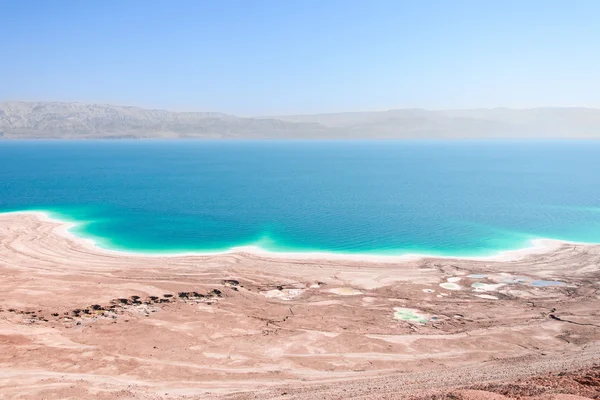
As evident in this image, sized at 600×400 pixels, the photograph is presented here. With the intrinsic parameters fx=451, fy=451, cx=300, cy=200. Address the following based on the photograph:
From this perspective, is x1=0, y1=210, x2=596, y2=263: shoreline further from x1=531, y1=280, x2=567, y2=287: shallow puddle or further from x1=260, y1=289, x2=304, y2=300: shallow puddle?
x1=260, y1=289, x2=304, y2=300: shallow puddle

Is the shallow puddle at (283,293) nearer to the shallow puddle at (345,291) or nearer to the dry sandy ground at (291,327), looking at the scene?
the dry sandy ground at (291,327)

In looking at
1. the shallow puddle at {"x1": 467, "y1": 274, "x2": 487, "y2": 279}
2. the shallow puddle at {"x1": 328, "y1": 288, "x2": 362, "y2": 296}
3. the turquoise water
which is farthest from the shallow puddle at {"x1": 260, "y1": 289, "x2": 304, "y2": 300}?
the shallow puddle at {"x1": 467, "y1": 274, "x2": 487, "y2": 279}

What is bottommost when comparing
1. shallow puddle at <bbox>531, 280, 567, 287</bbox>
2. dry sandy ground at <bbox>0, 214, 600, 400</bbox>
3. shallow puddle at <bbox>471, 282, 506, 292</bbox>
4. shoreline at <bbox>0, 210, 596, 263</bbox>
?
dry sandy ground at <bbox>0, 214, 600, 400</bbox>

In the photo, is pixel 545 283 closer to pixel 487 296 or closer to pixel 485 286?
pixel 485 286

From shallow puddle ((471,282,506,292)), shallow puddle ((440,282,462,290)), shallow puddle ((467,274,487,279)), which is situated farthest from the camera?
shallow puddle ((467,274,487,279))

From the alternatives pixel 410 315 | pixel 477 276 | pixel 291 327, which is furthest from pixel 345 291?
pixel 477 276

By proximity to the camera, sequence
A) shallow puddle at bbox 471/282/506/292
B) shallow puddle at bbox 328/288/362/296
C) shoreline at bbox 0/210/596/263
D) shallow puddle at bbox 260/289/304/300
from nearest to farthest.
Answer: shallow puddle at bbox 260/289/304/300 → shallow puddle at bbox 328/288/362/296 → shallow puddle at bbox 471/282/506/292 → shoreline at bbox 0/210/596/263

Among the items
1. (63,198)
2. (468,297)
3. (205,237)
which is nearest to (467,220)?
(468,297)

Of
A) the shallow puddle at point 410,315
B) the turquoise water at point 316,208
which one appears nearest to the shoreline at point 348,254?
the turquoise water at point 316,208
